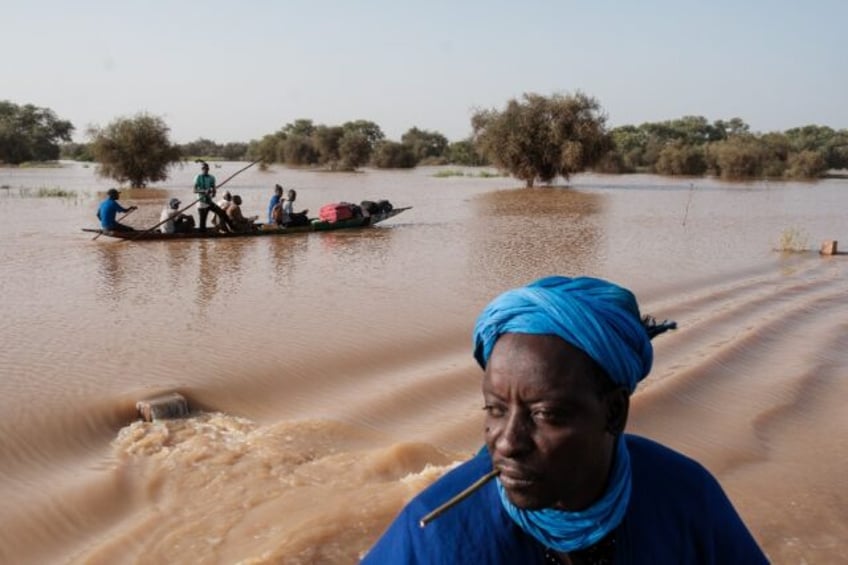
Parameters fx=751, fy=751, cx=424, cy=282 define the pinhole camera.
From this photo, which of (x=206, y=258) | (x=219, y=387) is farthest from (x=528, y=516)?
(x=206, y=258)

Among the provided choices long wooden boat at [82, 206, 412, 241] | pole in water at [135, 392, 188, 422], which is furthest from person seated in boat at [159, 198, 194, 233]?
pole in water at [135, 392, 188, 422]

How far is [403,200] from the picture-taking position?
30.2 m

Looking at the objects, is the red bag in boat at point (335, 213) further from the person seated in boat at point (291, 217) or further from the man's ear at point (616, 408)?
the man's ear at point (616, 408)

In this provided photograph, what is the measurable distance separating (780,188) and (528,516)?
43610mm

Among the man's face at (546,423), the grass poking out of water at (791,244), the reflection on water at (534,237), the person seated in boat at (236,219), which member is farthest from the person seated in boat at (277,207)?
the man's face at (546,423)

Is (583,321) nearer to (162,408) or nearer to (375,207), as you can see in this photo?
(162,408)

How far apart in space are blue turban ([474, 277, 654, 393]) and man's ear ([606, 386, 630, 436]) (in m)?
0.02

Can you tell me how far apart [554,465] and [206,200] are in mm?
15903

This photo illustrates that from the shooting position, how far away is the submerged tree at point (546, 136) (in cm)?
3719

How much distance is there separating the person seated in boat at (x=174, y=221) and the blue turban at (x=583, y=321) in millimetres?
15325

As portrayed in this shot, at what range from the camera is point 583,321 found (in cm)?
132

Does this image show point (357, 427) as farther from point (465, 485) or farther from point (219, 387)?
point (465, 485)

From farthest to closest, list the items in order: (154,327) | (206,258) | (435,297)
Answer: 1. (206,258)
2. (435,297)
3. (154,327)

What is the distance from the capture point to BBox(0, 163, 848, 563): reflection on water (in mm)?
3799
